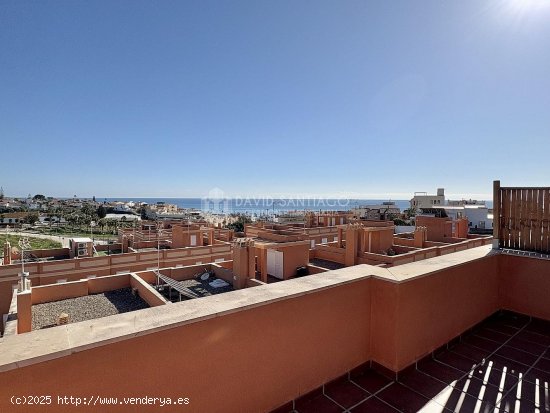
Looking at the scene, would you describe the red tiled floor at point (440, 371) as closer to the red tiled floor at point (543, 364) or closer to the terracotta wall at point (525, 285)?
the red tiled floor at point (543, 364)

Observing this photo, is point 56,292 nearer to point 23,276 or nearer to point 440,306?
point 23,276

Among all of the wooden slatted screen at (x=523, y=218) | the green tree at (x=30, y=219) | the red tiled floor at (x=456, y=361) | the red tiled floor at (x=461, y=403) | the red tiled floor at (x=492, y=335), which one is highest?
the wooden slatted screen at (x=523, y=218)

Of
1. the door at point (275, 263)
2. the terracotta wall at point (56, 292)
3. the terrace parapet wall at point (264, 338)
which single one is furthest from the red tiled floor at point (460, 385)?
the door at point (275, 263)

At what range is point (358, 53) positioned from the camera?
29.2ft

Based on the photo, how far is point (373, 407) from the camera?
105 inches

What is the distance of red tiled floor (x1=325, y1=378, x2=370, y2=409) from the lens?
108 inches

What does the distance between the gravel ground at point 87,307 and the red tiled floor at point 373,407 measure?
7871mm

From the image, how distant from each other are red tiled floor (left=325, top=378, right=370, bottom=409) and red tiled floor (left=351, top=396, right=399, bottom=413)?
2.2 inches

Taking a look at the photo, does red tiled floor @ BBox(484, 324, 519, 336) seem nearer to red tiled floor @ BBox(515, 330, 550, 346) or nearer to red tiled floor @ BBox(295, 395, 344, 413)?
red tiled floor @ BBox(515, 330, 550, 346)

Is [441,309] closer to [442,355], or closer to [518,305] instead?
[442,355]

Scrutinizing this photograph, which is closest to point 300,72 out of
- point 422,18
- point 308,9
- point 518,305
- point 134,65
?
point 308,9

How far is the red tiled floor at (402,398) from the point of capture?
2.67 meters

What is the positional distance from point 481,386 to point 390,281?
137 centimetres

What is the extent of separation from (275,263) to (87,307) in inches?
308
